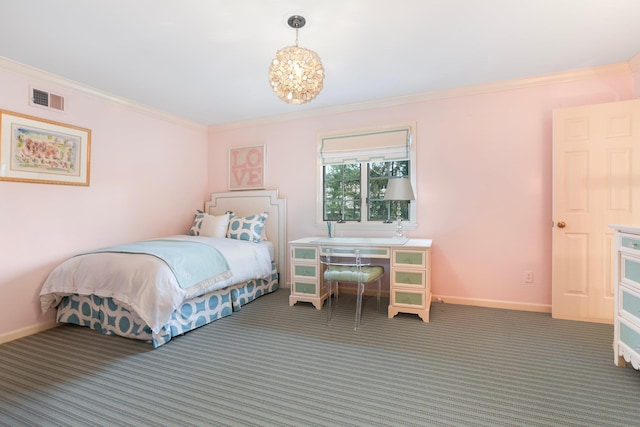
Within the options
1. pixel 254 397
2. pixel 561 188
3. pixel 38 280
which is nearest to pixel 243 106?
pixel 38 280

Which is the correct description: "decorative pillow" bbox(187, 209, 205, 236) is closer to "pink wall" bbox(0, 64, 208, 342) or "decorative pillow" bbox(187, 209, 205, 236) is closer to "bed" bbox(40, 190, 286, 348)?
"pink wall" bbox(0, 64, 208, 342)

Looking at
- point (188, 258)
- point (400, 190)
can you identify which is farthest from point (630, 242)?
point (188, 258)

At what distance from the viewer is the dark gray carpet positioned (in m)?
1.60

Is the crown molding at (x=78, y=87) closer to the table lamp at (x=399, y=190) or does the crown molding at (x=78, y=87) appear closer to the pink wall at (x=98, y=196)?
the pink wall at (x=98, y=196)

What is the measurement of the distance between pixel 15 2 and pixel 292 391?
2.99 m

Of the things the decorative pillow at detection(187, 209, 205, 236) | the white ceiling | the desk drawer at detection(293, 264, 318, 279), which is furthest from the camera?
the decorative pillow at detection(187, 209, 205, 236)

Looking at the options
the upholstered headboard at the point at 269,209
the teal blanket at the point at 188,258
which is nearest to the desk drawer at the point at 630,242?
the teal blanket at the point at 188,258

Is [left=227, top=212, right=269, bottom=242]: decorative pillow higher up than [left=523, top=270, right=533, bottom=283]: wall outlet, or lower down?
higher up

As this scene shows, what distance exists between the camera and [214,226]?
402 cm

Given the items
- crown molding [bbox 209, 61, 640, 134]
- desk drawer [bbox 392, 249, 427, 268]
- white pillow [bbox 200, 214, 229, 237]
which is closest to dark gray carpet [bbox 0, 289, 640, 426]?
desk drawer [bbox 392, 249, 427, 268]

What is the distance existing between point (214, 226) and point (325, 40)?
8.64 feet

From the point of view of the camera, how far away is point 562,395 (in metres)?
1.73

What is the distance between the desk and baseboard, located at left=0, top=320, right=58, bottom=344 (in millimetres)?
2300

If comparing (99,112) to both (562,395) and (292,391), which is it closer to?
(292,391)
